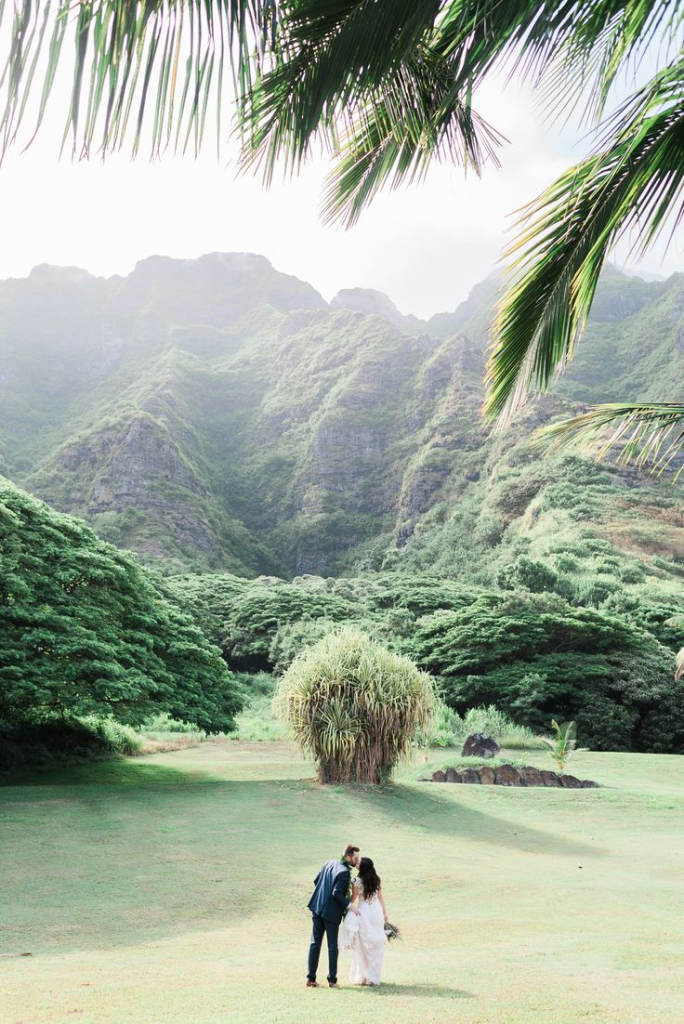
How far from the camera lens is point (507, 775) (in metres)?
14.6

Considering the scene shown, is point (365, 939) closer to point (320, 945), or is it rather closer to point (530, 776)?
point (320, 945)

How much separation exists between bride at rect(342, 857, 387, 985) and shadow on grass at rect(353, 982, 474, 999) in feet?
0.30

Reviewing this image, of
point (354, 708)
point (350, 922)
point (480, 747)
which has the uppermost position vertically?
point (354, 708)

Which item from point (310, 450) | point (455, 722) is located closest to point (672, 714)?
point (455, 722)

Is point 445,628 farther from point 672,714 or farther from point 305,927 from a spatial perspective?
point 305,927

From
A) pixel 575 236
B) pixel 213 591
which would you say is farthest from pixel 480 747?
pixel 213 591

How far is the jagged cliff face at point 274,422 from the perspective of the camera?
62812 mm

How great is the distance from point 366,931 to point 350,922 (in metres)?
0.11

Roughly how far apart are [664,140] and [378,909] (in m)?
4.56

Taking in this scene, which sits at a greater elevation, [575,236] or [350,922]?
[575,236]

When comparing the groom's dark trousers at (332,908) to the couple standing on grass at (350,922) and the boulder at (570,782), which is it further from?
the boulder at (570,782)

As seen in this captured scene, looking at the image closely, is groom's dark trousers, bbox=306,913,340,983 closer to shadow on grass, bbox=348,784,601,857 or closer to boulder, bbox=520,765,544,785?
shadow on grass, bbox=348,784,601,857

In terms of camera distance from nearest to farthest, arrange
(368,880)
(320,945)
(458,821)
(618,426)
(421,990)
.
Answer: (618,426) < (421,990) < (320,945) < (368,880) < (458,821)

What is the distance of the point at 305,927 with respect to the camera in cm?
668
